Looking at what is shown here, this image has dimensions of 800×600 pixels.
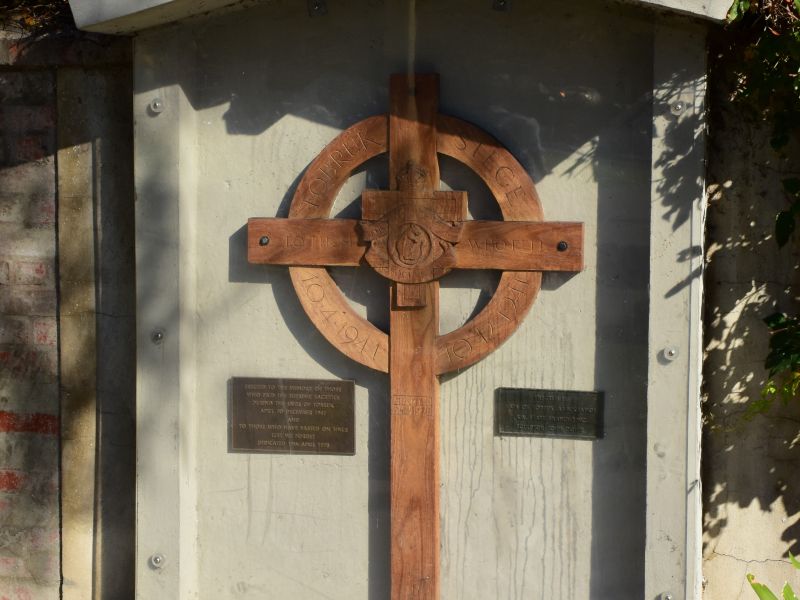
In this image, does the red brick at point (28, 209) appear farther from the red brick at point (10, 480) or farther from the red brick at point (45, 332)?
the red brick at point (10, 480)

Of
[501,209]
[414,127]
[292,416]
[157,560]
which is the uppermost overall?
[414,127]

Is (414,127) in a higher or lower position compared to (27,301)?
higher

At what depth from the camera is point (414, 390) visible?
3.66 meters

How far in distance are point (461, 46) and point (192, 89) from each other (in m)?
1.00

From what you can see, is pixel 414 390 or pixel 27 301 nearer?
pixel 414 390

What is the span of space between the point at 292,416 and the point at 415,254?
762 mm

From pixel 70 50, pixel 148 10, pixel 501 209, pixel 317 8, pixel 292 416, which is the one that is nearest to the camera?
pixel 148 10

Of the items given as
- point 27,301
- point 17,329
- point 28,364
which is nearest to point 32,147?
point 27,301

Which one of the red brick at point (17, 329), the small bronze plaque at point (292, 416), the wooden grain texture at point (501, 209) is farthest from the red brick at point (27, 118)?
the wooden grain texture at point (501, 209)

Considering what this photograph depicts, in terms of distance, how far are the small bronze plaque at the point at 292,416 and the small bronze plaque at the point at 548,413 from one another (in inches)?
21.9

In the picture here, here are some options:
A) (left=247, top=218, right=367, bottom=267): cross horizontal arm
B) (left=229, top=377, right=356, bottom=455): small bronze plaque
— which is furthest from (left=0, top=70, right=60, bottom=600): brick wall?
(left=247, top=218, right=367, bottom=267): cross horizontal arm

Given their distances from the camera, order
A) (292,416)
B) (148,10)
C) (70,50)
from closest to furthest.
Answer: (148,10) < (292,416) < (70,50)

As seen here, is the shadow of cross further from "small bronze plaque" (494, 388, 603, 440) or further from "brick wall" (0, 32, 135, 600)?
"brick wall" (0, 32, 135, 600)

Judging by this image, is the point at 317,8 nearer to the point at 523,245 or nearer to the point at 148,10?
the point at 148,10
